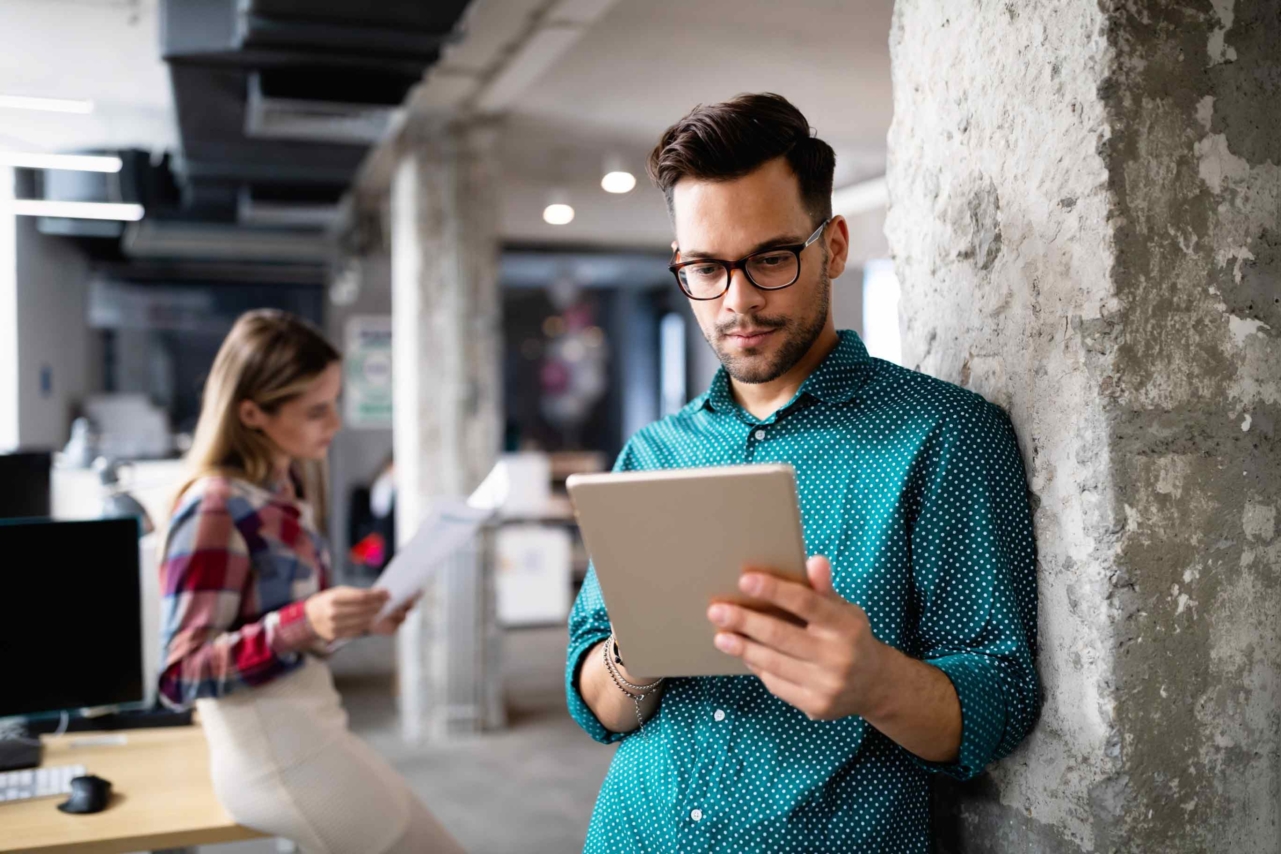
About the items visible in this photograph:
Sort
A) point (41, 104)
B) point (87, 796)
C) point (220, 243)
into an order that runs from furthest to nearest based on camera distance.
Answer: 1. point (220, 243)
2. point (41, 104)
3. point (87, 796)

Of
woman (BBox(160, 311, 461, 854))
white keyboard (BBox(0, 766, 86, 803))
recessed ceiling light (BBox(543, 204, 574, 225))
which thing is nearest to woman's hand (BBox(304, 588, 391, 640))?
woman (BBox(160, 311, 461, 854))

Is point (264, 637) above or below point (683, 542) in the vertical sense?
below

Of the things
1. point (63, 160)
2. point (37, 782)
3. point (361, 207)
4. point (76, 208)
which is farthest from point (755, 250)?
point (361, 207)

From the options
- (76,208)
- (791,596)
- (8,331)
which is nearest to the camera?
(791,596)

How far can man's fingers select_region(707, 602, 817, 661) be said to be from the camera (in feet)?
3.33

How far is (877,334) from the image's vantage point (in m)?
9.15

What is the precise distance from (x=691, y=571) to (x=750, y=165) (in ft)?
1.70

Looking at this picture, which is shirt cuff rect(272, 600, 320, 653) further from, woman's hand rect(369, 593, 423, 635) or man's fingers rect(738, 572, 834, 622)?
man's fingers rect(738, 572, 834, 622)

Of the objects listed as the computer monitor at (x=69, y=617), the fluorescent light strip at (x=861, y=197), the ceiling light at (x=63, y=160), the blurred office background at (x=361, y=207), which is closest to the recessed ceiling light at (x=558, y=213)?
the blurred office background at (x=361, y=207)

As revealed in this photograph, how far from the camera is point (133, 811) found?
2.07 m

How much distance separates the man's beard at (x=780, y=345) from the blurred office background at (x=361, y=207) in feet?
7.49

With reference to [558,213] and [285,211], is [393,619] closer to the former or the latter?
[285,211]

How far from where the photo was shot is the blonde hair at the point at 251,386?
225cm

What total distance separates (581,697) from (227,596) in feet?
3.18
